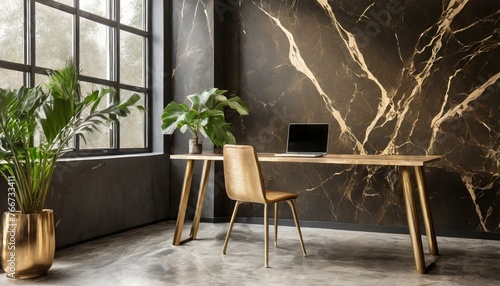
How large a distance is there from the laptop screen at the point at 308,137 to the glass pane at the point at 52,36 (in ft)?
5.89

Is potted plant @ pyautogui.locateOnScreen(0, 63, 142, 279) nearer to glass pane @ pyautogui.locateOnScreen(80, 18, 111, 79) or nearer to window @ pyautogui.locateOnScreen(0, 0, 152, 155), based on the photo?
window @ pyautogui.locateOnScreen(0, 0, 152, 155)

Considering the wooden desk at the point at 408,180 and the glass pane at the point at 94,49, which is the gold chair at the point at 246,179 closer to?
the wooden desk at the point at 408,180

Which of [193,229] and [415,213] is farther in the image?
[193,229]

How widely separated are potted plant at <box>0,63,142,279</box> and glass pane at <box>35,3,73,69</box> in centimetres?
81

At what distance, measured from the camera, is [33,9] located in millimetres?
4062

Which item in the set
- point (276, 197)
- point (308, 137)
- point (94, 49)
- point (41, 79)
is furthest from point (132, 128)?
point (276, 197)

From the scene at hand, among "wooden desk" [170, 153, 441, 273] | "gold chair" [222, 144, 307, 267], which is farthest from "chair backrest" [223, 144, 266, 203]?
"wooden desk" [170, 153, 441, 273]

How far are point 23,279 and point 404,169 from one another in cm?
246

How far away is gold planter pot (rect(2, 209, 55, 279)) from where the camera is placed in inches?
132

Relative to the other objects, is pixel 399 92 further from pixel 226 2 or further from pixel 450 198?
pixel 226 2

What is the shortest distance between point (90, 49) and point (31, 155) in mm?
1549

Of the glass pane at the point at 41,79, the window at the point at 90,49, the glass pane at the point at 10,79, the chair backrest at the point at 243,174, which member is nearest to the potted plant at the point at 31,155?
the window at the point at 90,49

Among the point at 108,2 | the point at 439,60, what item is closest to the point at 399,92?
the point at 439,60

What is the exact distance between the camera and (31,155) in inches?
137
